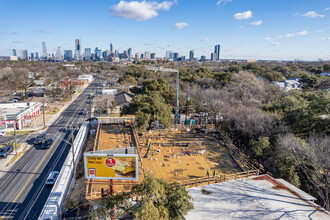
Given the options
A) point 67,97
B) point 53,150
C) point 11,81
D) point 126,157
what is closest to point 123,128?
point 53,150

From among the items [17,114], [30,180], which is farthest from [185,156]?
[17,114]

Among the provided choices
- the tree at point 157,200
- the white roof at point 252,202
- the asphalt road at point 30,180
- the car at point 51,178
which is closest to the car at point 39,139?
the asphalt road at point 30,180

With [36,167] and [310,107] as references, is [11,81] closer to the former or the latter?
[36,167]

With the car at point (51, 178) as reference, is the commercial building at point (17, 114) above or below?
above

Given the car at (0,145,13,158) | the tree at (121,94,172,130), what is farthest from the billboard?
the car at (0,145,13,158)

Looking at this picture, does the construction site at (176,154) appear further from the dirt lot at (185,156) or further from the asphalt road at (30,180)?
the asphalt road at (30,180)
